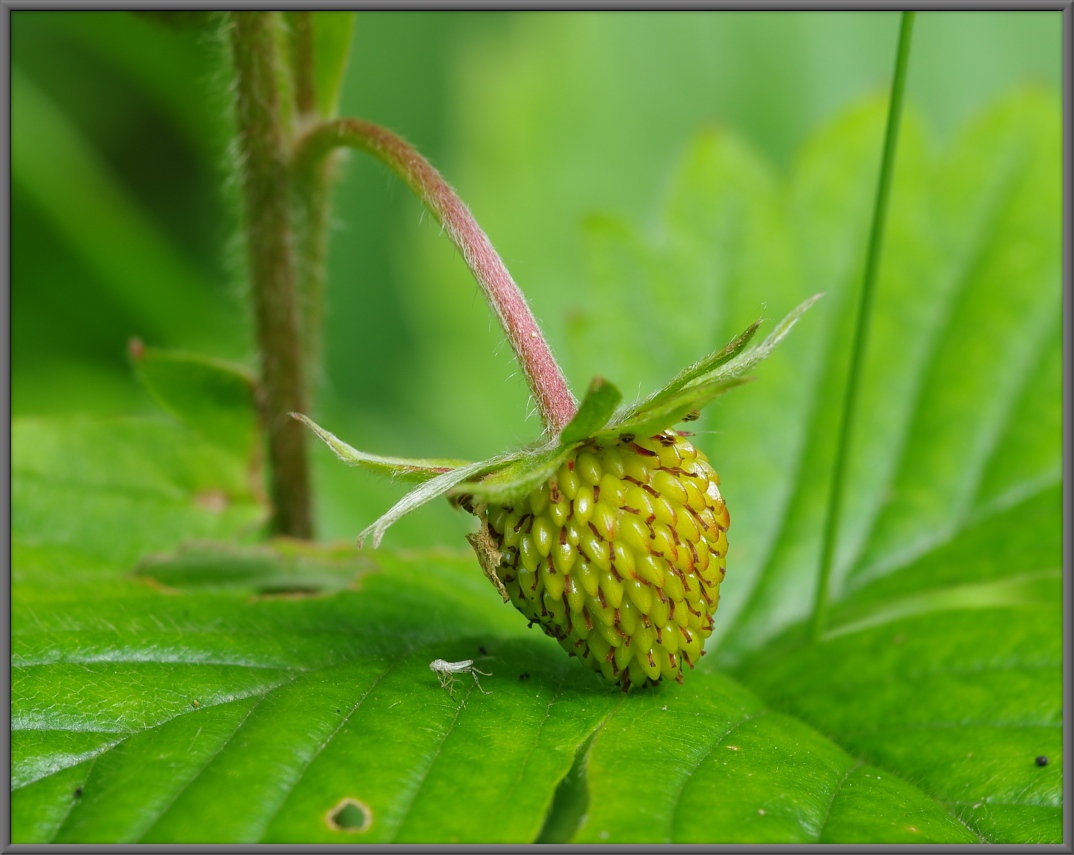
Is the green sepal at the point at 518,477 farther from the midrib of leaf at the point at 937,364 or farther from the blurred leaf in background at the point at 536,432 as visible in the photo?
the midrib of leaf at the point at 937,364

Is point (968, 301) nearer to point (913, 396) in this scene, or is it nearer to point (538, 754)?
point (913, 396)

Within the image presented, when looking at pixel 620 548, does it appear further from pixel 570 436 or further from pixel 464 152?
pixel 464 152

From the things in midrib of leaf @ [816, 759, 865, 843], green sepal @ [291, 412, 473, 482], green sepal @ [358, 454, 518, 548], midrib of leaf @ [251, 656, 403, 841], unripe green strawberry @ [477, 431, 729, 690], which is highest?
green sepal @ [291, 412, 473, 482]

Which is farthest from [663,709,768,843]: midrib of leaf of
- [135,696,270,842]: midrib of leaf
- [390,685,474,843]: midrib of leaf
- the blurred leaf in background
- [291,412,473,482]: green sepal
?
[135,696,270,842]: midrib of leaf

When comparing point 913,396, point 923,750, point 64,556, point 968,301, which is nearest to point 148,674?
point 64,556

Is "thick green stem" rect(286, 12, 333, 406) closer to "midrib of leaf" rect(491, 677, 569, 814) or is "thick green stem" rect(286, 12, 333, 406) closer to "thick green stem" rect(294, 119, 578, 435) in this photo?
"thick green stem" rect(294, 119, 578, 435)

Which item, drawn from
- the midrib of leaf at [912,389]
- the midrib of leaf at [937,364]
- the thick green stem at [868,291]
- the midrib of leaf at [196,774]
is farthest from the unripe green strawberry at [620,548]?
the midrib of leaf at [937,364]
